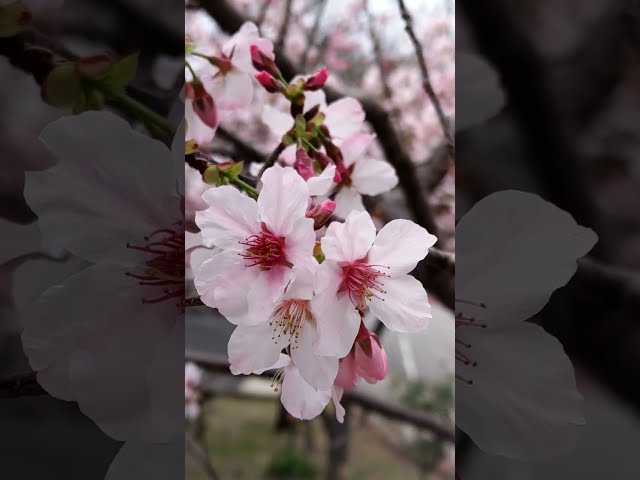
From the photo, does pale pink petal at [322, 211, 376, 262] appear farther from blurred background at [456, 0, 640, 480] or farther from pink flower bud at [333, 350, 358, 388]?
blurred background at [456, 0, 640, 480]

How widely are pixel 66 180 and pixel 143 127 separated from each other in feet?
0.21

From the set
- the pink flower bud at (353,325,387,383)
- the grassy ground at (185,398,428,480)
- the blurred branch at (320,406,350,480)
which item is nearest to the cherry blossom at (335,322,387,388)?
the pink flower bud at (353,325,387,383)

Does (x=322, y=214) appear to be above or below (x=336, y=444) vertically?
above

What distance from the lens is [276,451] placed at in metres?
2.95

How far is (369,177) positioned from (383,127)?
13.0 inches

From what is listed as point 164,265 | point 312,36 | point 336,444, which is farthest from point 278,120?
point 336,444

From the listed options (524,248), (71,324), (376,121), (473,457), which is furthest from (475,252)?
(376,121)

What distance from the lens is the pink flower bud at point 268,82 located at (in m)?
0.36

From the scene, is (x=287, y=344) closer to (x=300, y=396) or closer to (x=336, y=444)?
(x=300, y=396)

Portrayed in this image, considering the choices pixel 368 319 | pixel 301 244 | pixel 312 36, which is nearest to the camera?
pixel 301 244

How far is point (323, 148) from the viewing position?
394 millimetres

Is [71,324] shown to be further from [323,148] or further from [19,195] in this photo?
[323,148]

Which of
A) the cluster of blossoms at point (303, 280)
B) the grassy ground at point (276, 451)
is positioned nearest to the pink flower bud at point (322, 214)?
the cluster of blossoms at point (303, 280)

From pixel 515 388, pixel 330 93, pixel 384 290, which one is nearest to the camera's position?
pixel 384 290
